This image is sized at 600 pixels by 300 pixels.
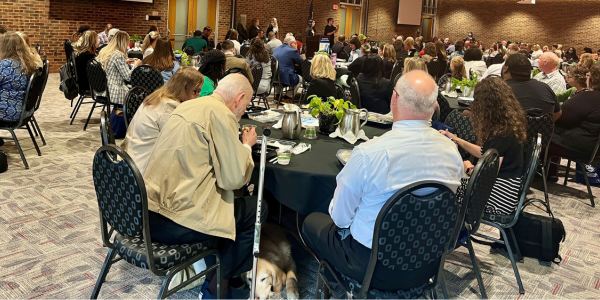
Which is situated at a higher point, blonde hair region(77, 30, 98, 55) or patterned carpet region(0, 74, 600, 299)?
blonde hair region(77, 30, 98, 55)

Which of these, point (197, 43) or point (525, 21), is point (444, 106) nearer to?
point (197, 43)

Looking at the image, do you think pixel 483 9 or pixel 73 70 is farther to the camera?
pixel 483 9

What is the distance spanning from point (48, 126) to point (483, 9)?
2240 cm

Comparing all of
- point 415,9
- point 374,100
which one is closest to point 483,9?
point 415,9

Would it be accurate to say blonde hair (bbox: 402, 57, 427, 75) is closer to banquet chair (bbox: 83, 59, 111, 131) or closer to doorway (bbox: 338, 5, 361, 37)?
banquet chair (bbox: 83, 59, 111, 131)

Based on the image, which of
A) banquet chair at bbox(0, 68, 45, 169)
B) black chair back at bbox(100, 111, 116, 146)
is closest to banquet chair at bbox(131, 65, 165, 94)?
banquet chair at bbox(0, 68, 45, 169)

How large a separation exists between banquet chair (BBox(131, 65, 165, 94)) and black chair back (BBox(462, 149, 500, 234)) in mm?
3813

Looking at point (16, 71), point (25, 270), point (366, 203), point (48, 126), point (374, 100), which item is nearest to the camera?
point (366, 203)

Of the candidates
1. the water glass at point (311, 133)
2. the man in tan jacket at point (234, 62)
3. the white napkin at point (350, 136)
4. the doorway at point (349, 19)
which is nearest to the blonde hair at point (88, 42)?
the man in tan jacket at point (234, 62)

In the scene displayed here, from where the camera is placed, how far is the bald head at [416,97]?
6.36ft

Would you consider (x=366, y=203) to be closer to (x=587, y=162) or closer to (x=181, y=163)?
(x=181, y=163)

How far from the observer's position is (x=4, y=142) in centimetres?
532

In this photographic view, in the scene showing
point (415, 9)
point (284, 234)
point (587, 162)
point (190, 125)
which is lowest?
point (284, 234)

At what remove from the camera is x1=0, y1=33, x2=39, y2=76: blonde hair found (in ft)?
14.4
